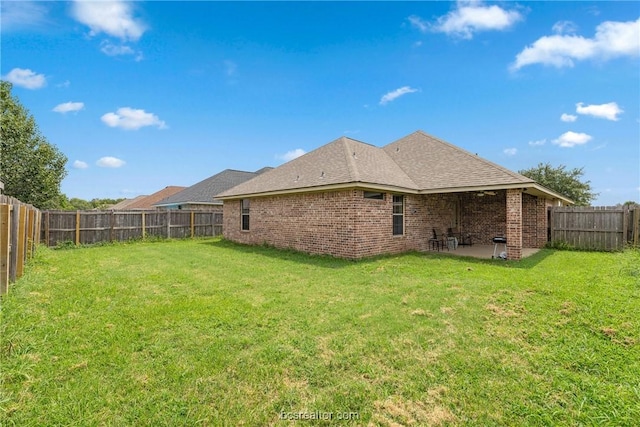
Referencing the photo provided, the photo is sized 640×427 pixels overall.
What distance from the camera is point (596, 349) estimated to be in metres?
3.59

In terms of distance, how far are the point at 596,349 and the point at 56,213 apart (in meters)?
18.5

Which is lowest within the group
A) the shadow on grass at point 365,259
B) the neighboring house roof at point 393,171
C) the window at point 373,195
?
the shadow on grass at point 365,259

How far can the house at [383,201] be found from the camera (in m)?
9.94

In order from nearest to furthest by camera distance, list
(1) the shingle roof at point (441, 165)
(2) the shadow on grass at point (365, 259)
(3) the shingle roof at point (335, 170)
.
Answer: (2) the shadow on grass at point (365, 259) < (1) the shingle roof at point (441, 165) < (3) the shingle roof at point (335, 170)

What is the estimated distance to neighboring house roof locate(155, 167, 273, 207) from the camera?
24.5m

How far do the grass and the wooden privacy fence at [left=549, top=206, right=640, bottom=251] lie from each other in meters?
6.69

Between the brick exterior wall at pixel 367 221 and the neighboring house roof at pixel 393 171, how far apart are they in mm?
468

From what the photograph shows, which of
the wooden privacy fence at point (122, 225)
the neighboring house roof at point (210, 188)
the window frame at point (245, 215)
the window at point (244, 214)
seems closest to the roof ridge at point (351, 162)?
the window frame at point (245, 215)

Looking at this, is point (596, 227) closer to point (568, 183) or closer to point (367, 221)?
point (367, 221)

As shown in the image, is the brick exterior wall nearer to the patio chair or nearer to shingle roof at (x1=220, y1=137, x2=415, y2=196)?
the patio chair

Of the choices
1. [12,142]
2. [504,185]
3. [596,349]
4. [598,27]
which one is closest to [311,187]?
[504,185]

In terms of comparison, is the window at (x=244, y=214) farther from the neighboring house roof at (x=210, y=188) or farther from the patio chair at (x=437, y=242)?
the neighboring house roof at (x=210, y=188)

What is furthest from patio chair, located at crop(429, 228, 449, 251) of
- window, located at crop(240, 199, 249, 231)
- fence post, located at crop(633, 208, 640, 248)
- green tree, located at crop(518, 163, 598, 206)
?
green tree, located at crop(518, 163, 598, 206)

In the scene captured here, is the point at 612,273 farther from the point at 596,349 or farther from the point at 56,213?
the point at 56,213
